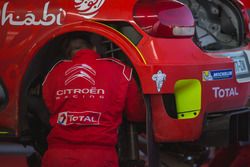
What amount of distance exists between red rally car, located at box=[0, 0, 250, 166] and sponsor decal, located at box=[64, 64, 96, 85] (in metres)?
0.24

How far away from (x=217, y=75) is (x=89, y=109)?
0.89 metres

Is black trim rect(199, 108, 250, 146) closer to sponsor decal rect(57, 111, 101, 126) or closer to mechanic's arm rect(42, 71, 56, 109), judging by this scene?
sponsor decal rect(57, 111, 101, 126)

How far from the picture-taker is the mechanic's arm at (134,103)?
3898 millimetres

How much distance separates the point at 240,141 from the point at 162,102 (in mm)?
940

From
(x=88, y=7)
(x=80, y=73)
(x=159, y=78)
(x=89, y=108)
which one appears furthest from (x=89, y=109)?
(x=88, y=7)

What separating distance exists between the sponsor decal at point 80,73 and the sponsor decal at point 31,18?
0.34m

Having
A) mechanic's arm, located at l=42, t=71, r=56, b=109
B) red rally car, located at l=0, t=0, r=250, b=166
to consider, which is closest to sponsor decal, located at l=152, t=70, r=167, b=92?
red rally car, located at l=0, t=0, r=250, b=166

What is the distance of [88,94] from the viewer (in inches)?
151

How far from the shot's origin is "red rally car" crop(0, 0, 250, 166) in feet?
12.4

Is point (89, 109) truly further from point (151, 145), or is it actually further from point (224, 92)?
point (224, 92)

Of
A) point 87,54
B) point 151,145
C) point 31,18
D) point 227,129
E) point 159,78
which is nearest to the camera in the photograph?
point 159,78

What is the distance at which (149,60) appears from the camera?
12.3 ft

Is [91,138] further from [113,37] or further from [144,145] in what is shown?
[144,145]

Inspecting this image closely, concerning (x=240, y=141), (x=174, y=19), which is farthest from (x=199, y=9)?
(x=240, y=141)
